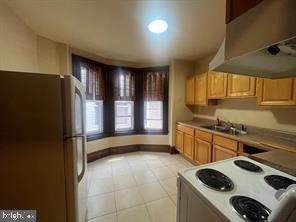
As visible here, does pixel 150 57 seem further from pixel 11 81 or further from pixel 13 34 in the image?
pixel 11 81

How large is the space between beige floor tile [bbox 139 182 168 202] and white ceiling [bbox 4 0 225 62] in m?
2.41

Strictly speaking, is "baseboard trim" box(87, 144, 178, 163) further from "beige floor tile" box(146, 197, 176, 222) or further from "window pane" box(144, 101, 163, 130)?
"beige floor tile" box(146, 197, 176, 222)

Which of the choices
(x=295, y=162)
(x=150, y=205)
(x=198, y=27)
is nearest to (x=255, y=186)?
(x=295, y=162)

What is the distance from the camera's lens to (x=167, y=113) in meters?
4.07

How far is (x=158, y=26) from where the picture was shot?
2.08 metres

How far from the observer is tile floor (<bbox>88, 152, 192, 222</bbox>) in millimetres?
1884

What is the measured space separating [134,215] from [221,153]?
1588 millimetres

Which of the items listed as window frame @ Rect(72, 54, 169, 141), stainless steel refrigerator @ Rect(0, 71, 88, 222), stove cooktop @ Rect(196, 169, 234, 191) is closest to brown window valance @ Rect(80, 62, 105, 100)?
window frame @ Rect(72, 54, 169, 141)

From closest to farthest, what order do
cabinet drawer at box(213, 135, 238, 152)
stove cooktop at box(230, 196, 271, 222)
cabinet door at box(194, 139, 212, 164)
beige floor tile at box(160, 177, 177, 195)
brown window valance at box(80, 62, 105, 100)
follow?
1. stove cooktop at box(230, 196, 271, 222)
2. cabinet drawer at box(213, 135, 238, 152)
3. beige floor tile at box(160, 177, 177, 195)
4. cabinet door at box(194, 139, 212, 164)
5. brown window valance at box(80, 62, 105, 100)

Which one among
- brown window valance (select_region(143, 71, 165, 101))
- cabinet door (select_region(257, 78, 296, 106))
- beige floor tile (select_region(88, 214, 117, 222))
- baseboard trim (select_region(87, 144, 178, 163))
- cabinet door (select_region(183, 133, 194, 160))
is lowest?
beige floor tile (select_region(88, 214, 117, 222))

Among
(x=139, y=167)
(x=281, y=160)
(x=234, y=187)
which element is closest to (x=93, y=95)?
(x=139, y=167)

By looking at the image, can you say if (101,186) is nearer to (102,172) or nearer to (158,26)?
(102,172)

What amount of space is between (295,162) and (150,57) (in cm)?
308

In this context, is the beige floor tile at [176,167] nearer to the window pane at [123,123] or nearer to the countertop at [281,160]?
the window pane at [123,123]
